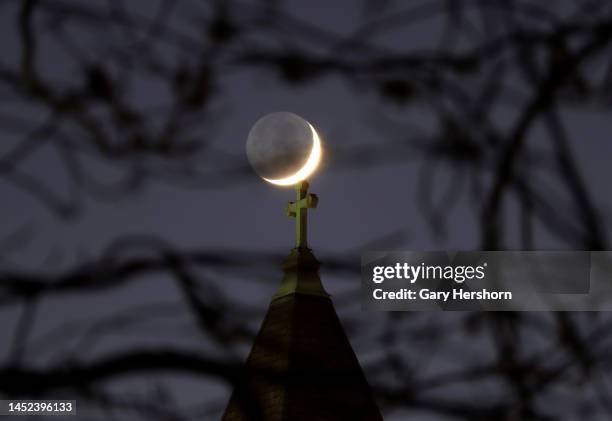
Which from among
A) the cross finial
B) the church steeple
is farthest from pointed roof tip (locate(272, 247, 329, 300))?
the cross finial

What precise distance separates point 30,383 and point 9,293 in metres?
0.23

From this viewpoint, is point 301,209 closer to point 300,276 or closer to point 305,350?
point 300,276

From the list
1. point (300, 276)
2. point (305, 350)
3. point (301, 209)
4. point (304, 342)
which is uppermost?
point (301, 209)

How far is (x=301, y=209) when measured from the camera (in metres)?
19.0

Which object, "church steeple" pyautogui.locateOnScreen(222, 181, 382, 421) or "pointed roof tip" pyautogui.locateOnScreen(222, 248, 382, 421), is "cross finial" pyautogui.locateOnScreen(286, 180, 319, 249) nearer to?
"church steeple" pyautogui.locateOnScreen(222, 181, 382, 421)

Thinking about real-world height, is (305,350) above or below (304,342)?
below

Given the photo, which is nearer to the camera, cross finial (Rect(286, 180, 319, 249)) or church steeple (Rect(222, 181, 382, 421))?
church steeple (Rect(222, 181, 382, 421))

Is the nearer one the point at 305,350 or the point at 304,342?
the point at 305,350

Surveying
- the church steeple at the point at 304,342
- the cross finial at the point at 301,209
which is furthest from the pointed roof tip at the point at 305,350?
the cross finial at the point at 301,209

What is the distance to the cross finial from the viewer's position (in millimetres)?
18769

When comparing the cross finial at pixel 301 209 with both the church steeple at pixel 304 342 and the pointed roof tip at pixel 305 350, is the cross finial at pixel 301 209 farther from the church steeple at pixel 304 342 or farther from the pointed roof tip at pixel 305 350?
the pointed roof tip at pixel 305 350

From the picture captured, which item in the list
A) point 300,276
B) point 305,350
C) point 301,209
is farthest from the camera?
point 301,209

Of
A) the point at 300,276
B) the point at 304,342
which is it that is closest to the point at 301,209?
the point at 300,276

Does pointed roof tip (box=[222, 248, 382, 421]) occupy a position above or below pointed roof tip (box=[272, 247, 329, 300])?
below
